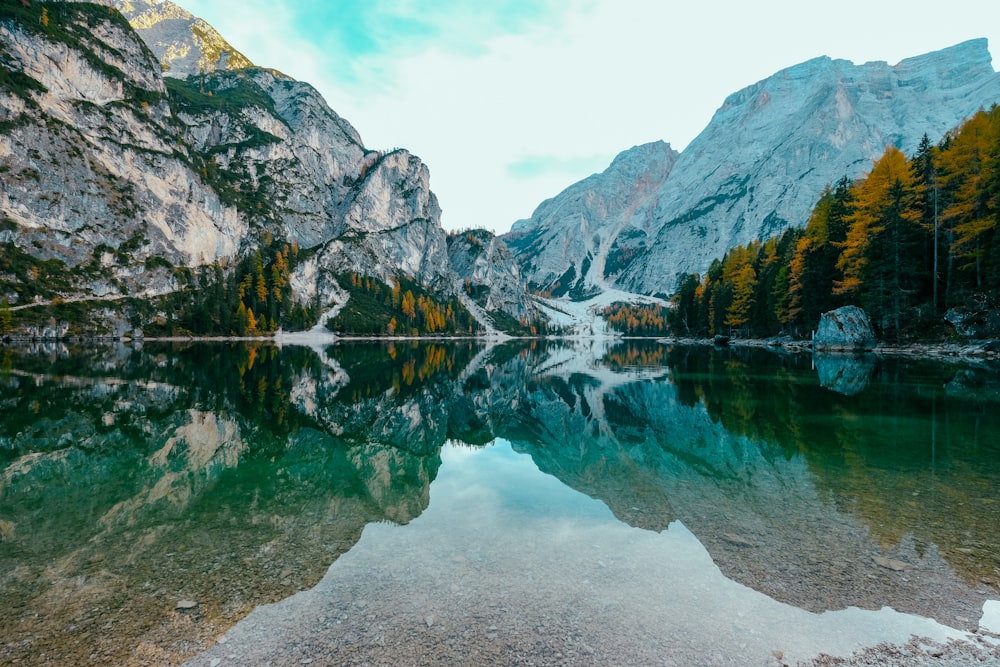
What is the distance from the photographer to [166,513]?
1127 centimetres

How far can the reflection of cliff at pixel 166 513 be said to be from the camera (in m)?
6.81

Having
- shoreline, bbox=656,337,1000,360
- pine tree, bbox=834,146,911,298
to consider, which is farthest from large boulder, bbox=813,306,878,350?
pine tree, bbox=834,146,911,298

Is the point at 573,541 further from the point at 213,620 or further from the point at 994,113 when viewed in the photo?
the point at 994,113

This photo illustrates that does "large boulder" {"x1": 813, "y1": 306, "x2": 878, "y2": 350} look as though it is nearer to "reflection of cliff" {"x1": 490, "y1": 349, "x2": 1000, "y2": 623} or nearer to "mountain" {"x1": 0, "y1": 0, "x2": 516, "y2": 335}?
"reflection of cliff" {"x1": 490, "y1": 349, "x2": 1000, "y2": 623}

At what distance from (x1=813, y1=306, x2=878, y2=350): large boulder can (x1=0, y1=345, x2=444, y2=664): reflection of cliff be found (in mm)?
60711

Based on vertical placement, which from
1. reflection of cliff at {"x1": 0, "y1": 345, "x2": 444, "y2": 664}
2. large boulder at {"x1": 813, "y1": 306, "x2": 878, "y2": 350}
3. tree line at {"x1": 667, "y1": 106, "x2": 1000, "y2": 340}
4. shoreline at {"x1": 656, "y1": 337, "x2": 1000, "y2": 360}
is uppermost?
tree line at {"x1": 667, "y1": 106, "x2": 1000, "y2": 340}

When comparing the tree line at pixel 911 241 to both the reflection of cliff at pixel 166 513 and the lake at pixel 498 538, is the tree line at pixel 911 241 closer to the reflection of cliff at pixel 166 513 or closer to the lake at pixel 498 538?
the lake at pixel 498 538

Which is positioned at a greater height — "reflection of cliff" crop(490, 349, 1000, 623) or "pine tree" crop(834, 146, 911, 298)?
"pine tree" crop(834, 146, 911, 298)

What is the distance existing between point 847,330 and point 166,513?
233ft

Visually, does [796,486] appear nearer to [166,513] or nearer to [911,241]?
[166,513]

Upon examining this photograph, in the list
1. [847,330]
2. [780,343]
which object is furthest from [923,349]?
[780,343]

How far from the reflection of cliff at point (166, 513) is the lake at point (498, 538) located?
2.6 inches

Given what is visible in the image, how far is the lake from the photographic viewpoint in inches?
250

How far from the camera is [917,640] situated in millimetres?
6117
